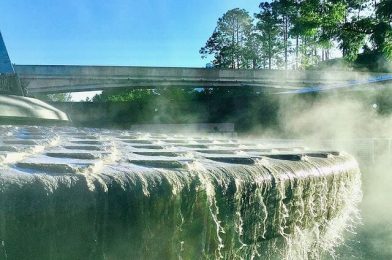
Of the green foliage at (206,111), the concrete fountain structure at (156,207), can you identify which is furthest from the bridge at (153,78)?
the concrete fountain structure at (156,207)

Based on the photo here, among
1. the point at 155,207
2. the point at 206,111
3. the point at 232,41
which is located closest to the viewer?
the point at 155,207

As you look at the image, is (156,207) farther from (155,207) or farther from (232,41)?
(232,41)

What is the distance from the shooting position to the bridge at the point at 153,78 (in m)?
37.9

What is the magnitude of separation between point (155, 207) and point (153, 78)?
40.4m

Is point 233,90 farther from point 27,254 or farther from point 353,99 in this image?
point 27,254

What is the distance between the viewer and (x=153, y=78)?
41.0 metres

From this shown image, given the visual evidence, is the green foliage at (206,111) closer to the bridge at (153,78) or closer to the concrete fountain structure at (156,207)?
the bridge at (153,78)

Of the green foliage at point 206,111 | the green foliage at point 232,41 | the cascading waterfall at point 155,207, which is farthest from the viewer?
the green foliage at point 232,41

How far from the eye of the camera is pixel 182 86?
43344 mm

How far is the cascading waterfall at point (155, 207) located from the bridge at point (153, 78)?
37.0 meters

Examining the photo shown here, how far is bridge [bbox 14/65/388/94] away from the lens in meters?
37.9

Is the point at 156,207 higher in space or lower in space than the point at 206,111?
higher

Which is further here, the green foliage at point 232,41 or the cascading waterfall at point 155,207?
the green foliage at point 232,41

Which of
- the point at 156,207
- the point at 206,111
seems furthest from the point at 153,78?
the point at 156,207
